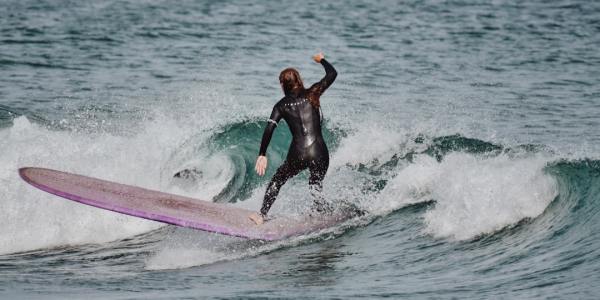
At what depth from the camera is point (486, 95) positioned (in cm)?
1692

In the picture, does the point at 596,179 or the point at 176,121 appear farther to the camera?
the point at 176,121

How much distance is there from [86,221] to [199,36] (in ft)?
50.5

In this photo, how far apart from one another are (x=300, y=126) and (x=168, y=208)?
1.56 meters

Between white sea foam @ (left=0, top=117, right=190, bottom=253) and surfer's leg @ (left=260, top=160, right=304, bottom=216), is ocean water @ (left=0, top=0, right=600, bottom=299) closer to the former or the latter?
white sea foam @ (left=0, top=117, right=190, bottom=253)

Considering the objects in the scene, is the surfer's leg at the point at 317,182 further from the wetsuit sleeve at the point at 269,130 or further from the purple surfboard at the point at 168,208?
the wetsuit sleeve at the point at 269,130

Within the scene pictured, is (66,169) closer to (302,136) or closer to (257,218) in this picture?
(257,218)

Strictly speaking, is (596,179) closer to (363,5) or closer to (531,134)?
(531,134)

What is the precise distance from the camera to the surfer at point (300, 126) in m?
8.39

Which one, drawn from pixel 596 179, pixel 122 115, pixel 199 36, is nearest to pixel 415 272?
pixel 596 179

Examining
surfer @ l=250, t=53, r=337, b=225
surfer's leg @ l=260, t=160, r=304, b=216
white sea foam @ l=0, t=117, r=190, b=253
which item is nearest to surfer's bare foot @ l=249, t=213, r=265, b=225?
surfer @ l=250, t=53, r=337, b=225

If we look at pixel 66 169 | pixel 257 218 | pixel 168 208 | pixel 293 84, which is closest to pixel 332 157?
pixel 66 169

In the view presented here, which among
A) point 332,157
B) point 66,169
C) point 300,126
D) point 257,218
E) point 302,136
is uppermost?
point 300,126

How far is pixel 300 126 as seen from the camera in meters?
8.57

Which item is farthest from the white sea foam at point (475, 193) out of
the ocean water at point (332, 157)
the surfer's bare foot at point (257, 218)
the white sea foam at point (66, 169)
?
the white sea foam at point (66, 169)
